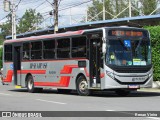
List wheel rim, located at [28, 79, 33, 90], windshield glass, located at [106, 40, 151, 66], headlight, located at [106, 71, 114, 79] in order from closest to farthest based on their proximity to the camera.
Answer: headlight, located at [106, 71, 114, 79] → windshield glass, located at [106, 40, 151, 66] → wheel rim, located at [28, 79, 33, 90]

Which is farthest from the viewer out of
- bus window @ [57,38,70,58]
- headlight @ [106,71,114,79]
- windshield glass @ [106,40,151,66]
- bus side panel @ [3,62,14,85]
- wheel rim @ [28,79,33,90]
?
bus side panel @ [3,62,14,85]

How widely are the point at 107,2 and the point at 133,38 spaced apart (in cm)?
4574

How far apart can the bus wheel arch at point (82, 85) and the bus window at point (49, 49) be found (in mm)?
2503

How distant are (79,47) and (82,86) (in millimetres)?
1859

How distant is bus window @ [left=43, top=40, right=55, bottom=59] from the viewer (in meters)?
23.5

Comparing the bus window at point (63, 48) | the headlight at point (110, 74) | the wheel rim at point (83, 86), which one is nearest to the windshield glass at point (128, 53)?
the headlight at point (110, 74)

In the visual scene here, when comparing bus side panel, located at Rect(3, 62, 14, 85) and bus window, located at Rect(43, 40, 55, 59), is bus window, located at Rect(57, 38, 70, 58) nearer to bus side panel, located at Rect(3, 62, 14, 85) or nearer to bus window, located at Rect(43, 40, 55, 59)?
bus window, located at Rect(43, 40, 55, 59)

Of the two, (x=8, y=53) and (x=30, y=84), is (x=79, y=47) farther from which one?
(x=8, y=53)

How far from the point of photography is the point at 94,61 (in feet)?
68.1

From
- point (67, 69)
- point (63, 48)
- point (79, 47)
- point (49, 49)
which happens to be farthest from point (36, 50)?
point (79, 47)

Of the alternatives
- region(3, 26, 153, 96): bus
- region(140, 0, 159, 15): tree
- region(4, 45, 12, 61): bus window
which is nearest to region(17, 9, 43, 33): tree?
region(140, 0, 159, 15): tree

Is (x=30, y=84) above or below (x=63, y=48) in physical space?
below

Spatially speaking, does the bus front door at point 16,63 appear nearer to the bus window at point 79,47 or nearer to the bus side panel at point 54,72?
the bus side panel at point 54,72

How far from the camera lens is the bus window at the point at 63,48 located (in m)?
22.3
